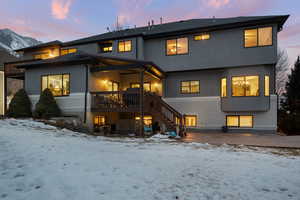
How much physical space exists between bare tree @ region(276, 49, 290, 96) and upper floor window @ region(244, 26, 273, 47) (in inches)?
688

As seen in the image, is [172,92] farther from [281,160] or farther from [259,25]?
[281,160]

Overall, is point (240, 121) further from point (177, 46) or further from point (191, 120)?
point (177, 46)

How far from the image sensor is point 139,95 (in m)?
10.1

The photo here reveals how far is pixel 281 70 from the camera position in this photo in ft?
81.8

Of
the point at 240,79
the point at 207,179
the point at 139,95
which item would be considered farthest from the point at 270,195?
the point at 240,79

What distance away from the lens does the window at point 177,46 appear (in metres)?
13.0

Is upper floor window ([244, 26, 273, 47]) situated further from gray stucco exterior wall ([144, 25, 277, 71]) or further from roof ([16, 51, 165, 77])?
roof ([16, 51, 165, 77])

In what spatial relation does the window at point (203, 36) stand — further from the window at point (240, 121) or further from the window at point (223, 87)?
the window at point (240, 121)

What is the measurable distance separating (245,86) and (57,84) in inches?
532

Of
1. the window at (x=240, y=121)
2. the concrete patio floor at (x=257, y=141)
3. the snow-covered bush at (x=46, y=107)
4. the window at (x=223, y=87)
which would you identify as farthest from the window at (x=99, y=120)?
the window at (x=240, y=121)

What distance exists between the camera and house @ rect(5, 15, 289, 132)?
10727mm

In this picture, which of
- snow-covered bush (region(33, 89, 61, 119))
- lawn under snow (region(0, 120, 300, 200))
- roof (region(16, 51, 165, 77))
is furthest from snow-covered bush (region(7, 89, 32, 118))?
lawn under snow (region(0, 120, 300, 200))

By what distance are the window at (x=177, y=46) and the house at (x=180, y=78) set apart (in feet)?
0.25

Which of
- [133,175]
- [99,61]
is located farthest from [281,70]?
[133,175]
